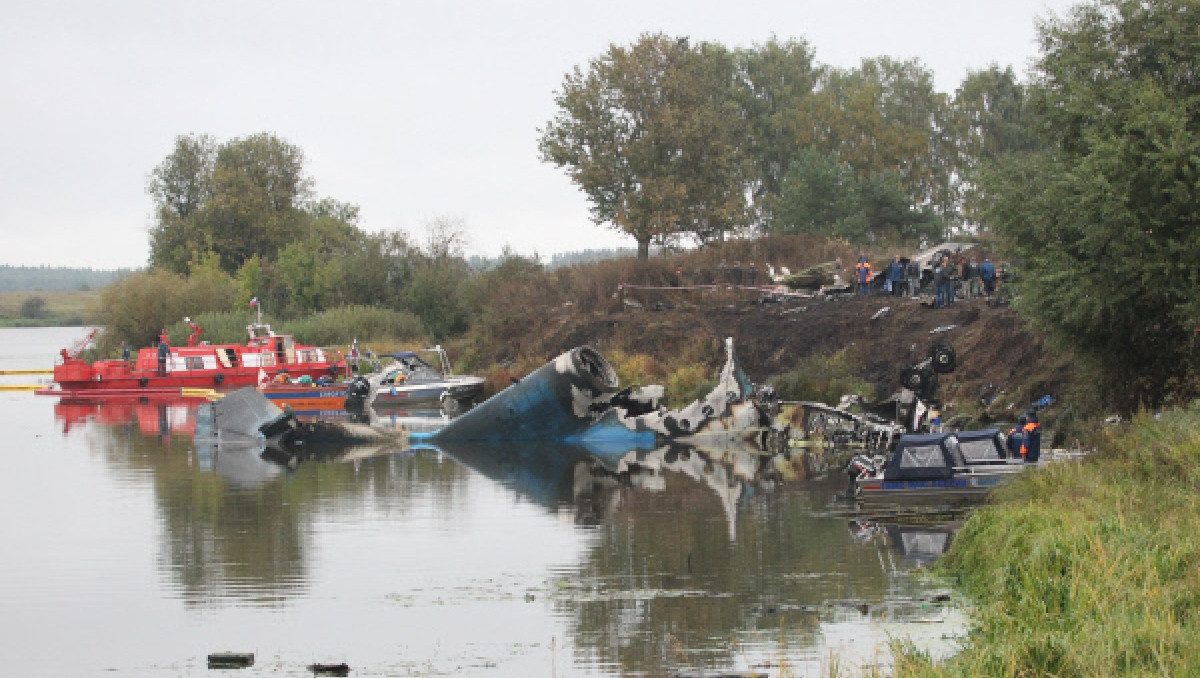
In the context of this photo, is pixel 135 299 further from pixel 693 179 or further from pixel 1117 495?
pixel 1117 495

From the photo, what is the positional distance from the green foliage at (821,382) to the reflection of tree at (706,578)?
12.7 m

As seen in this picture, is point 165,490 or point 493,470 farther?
point 493,470

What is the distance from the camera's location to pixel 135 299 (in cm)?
8212

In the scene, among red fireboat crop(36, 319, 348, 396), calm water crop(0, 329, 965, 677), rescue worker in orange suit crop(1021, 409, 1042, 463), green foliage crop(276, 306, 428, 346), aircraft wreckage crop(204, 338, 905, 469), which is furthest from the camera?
green foliage crop(276, 306, 428, 346)

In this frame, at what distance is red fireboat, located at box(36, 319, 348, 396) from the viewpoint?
61750 millimetres

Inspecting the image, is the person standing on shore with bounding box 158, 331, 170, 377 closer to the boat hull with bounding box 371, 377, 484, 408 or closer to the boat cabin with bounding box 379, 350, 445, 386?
the boat cabin with bounding box 379, 350, 445, 386

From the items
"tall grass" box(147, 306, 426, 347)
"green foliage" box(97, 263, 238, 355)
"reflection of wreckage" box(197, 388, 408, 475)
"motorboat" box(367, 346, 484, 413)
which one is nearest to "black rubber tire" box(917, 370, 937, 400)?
"reflection of wreckage" box(197, 388, 408, 475)

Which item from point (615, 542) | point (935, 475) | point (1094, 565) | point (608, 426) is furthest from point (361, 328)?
point (1094, 565)

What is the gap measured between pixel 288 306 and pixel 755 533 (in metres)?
62.0

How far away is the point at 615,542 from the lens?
24.3 meters

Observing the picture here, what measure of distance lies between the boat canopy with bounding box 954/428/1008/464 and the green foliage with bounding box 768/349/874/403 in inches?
615

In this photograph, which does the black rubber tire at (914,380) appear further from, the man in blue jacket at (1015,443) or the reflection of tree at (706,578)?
the man in blue jacket at (1015,443)

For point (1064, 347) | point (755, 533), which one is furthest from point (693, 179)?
point (755, 533)

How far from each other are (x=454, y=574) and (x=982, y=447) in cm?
963
